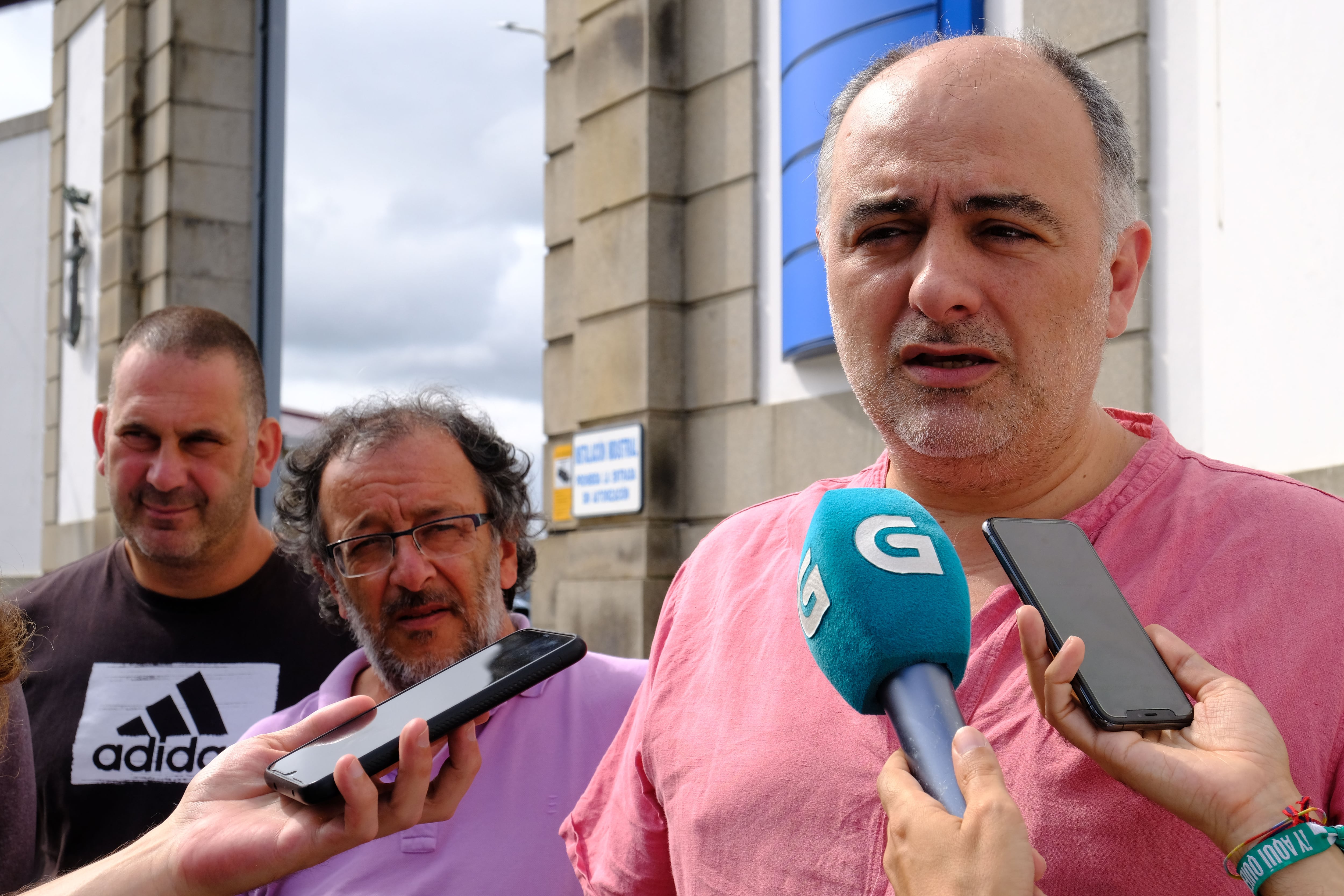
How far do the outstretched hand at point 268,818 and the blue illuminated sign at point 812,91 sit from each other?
3.44m

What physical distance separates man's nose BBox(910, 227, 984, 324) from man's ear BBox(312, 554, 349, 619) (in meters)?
→ 1.66

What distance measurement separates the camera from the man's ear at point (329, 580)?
275 centimetres

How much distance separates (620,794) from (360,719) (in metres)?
0.39

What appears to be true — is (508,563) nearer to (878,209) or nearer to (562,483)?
(878,209)

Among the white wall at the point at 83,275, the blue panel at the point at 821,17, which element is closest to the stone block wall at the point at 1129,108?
the blue panel at the point at 821,17

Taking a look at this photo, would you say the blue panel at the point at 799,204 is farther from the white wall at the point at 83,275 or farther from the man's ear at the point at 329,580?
the white wall at the point at 83,275

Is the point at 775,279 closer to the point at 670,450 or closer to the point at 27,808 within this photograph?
the point at 670,450

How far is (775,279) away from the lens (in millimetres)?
5652

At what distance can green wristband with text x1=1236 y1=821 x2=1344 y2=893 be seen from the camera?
1.05 metres

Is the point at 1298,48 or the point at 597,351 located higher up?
the point at 1298,48

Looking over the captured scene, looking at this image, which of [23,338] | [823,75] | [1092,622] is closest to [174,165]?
[23,338]

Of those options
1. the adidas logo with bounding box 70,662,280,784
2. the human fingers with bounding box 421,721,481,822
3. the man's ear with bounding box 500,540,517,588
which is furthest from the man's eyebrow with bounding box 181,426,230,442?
the human fingers with bounding box 421,721,481,822

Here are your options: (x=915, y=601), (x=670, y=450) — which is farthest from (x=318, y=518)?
(x=670, y=450)

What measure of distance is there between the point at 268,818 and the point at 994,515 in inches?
43.8
